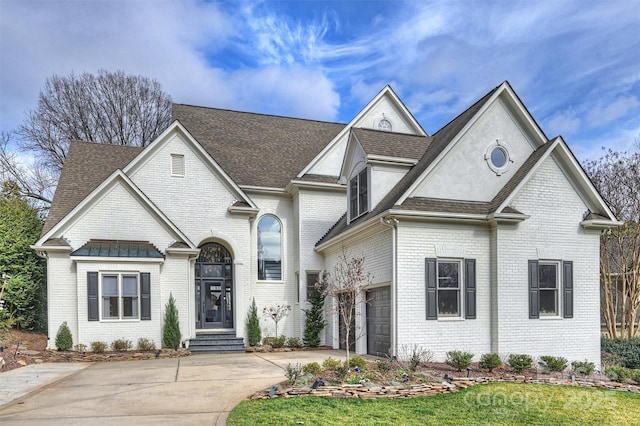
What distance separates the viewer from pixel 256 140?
896 inches

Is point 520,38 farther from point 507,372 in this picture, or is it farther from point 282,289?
point 282,289

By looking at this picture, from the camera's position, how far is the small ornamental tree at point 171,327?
1681 centimetres


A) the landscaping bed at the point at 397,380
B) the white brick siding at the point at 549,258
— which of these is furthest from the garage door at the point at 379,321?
the white brick siding at the point at 549,258

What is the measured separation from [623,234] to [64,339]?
22.4 m

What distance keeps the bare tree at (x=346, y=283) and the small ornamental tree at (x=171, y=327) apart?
18.2 feet

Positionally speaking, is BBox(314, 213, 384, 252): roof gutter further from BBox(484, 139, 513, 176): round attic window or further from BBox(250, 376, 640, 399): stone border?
BBox(250, 376, 640, 399): stone border

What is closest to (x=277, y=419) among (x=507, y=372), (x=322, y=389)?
(x=322, y=389)

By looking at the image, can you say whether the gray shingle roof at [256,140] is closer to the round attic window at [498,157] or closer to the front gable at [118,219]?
the front gable at [118,219]

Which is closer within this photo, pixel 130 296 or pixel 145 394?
pixel 145 394

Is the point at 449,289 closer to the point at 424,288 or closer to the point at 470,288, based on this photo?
the point at 470,288

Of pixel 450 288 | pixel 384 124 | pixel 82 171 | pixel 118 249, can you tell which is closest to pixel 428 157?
pixel 450 288

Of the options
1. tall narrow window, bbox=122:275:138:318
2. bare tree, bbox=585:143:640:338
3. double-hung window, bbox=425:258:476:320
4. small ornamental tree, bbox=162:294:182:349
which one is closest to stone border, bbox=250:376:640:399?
double-hung window, bbox=425:258:476:320

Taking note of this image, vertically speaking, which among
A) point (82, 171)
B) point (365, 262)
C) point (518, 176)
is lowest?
point (365, 262)

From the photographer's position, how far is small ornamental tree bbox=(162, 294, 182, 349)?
1681cm
